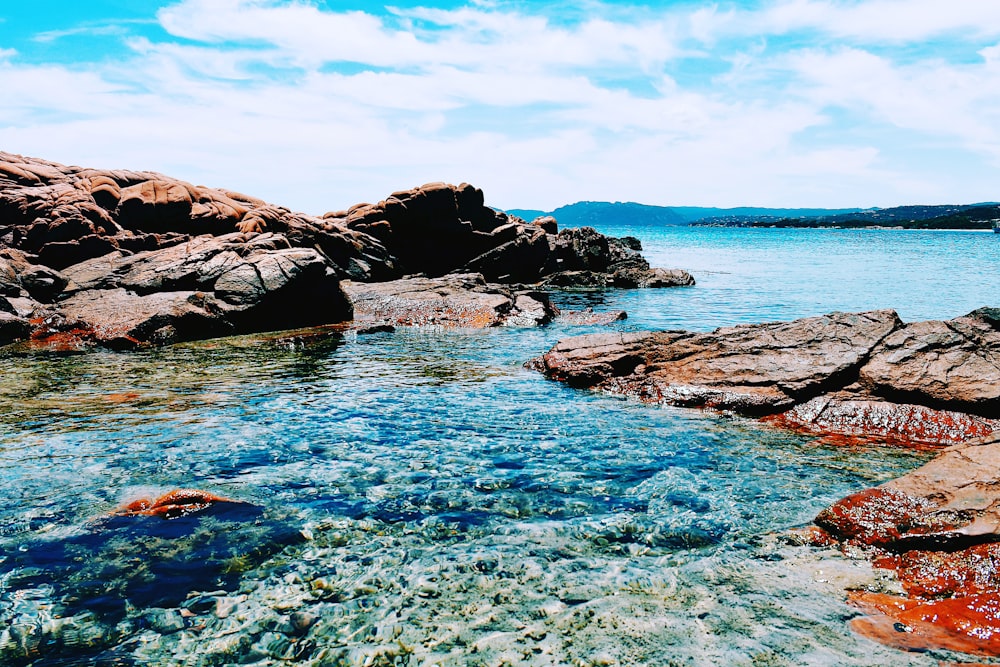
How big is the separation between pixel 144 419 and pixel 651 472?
10.5 m

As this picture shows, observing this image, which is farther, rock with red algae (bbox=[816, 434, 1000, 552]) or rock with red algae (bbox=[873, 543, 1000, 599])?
rock with red algae (bbox=[816, 434, 1000, 552])

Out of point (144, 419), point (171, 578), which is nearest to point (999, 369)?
point (171, 578)

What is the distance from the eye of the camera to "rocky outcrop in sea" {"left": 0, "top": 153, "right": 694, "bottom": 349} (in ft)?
78.7

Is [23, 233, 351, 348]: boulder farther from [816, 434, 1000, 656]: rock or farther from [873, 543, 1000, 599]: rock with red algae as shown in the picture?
[873, 543, 1000, 599]: rock with red algae

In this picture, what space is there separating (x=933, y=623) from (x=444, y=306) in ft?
83.6

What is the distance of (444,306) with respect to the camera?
30.2 meters

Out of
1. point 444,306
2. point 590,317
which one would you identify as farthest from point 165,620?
point 590,317

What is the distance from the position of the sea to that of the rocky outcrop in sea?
26.3ft

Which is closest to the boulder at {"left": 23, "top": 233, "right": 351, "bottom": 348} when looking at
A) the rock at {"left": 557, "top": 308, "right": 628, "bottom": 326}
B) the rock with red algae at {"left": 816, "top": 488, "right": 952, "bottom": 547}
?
the rock at {"left": 557, "top": 308, "right": 628, "bottom": 326}

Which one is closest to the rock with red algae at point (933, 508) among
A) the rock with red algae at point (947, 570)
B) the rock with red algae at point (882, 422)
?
the rock with red algae at point (947, 570)

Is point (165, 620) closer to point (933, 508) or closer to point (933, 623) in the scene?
point (933, 623)

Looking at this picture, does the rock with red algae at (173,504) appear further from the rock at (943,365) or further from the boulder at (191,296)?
the boulder at (191,296)

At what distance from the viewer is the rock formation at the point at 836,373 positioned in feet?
41.4

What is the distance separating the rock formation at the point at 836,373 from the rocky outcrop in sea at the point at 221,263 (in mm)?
12785
